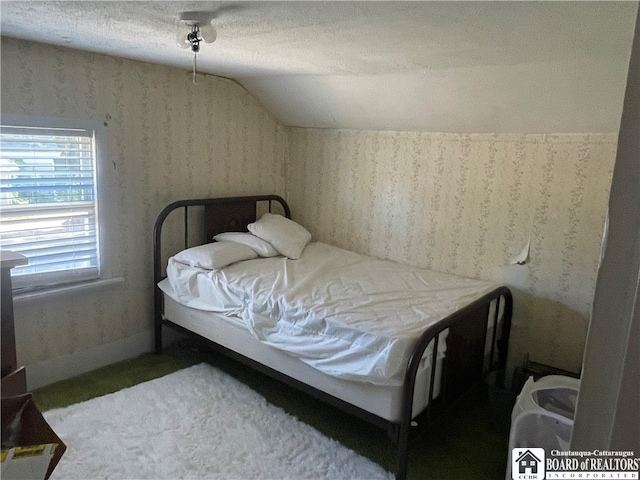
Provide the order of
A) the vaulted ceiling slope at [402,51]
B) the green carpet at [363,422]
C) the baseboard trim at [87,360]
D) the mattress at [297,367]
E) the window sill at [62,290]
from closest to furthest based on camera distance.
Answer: the vaulted ceiling slope at [402,51]
the mattress at [297,367]
the green carpet at [363,422]
the window sill at [62,290]
the baseboard trim at [87,360]

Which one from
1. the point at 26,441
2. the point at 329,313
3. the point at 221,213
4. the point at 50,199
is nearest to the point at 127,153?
the point at 50,199

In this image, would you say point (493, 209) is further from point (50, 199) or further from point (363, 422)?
point (50, 199)

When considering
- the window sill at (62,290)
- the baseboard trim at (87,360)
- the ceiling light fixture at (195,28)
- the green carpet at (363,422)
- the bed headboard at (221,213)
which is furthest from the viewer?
the bed headboard at (221,213)

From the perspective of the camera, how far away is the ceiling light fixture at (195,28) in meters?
1.81

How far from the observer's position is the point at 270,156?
4008mm

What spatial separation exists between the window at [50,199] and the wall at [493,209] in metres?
1.79

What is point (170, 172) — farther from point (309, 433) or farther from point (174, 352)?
point (309, 433)

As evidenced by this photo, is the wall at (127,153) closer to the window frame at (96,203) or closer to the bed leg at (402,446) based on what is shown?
the window frame at (96,203)

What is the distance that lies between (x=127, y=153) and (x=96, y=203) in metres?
0.39

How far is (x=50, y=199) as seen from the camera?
276 cm

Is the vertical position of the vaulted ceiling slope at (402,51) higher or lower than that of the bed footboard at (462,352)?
higher

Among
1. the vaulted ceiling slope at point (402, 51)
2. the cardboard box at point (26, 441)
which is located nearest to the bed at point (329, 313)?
the vaulted ceiling slope at point (402, 51)

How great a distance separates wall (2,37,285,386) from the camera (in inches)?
107

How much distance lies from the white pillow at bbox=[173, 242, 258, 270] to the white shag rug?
773 mm
